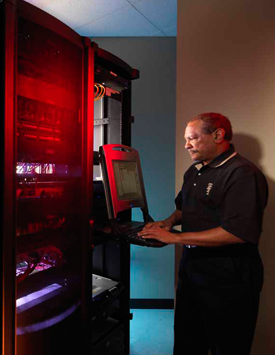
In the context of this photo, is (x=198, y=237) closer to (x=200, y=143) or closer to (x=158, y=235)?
(x=158, y=235)

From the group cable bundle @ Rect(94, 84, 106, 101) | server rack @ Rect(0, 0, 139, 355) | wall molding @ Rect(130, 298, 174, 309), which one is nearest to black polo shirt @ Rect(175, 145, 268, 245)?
server rack @ Rect(0, 0, 139, 355)

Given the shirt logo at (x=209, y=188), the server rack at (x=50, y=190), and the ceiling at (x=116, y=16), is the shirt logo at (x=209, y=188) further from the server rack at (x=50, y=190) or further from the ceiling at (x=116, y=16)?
the ceiling at (x=116, y=16)

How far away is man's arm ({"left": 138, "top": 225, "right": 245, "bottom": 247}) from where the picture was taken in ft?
4.15

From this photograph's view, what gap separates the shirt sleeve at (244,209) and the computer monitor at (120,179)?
57 centimetres

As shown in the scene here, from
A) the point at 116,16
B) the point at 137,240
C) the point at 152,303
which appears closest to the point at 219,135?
the point at 137,240

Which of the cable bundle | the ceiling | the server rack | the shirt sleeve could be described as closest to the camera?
the server rack

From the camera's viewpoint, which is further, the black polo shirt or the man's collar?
the man's collar

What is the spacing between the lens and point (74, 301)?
1429 mm

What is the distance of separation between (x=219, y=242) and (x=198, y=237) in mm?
105

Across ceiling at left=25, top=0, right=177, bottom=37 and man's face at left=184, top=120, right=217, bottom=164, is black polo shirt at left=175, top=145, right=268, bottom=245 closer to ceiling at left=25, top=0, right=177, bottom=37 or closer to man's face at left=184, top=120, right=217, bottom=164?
man's face at left=184, top=120, right=217, bottom=164

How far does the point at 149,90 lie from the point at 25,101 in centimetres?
173

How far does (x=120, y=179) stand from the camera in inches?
60.2

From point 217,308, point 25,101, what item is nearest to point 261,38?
point 25,101

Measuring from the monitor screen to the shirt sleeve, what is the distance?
0.58 m
